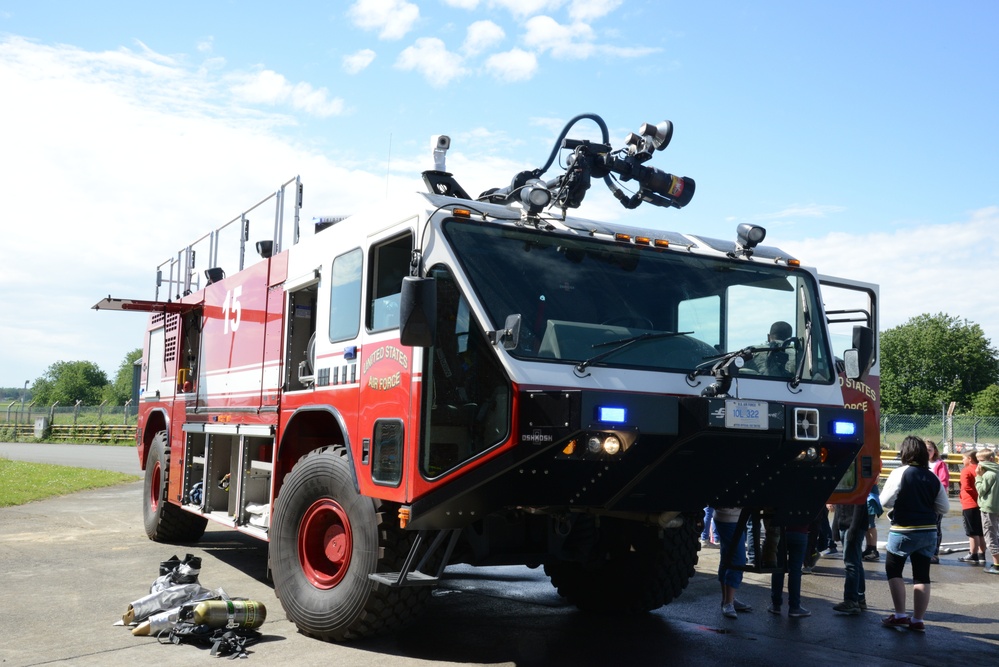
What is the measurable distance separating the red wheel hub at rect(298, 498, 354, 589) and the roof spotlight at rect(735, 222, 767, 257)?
3.33 m

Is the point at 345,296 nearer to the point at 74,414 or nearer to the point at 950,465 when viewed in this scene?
the point at 950,465

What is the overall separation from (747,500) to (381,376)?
8.40 feet

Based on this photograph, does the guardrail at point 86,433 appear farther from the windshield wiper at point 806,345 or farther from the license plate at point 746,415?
the license plate at point 746,415

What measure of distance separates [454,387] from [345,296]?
5.05ft

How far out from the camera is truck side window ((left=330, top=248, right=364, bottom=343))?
6.61 meters

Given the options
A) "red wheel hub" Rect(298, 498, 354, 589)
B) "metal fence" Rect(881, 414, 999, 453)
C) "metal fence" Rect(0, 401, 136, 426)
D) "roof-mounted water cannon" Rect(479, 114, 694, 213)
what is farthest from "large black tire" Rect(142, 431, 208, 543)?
"metal fence" Rect(0, 401, 136, 426)

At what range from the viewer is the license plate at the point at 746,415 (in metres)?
5.55

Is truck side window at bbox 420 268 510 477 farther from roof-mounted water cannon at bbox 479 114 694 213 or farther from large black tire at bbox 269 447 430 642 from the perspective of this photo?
roof-mounted water cannon at bbox 479 114 694 213

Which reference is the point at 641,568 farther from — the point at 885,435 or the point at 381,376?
the point at 885,435

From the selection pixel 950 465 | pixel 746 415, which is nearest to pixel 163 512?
pixel 746 415

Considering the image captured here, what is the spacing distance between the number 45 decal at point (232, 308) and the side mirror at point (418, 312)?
4234 mm

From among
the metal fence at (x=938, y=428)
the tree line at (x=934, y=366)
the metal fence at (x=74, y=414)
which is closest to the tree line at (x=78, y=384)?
the metal fence at (x=74, y=414)

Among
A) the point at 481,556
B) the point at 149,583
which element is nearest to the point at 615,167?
the point at 481,556

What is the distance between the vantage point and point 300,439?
7434 millimetres
